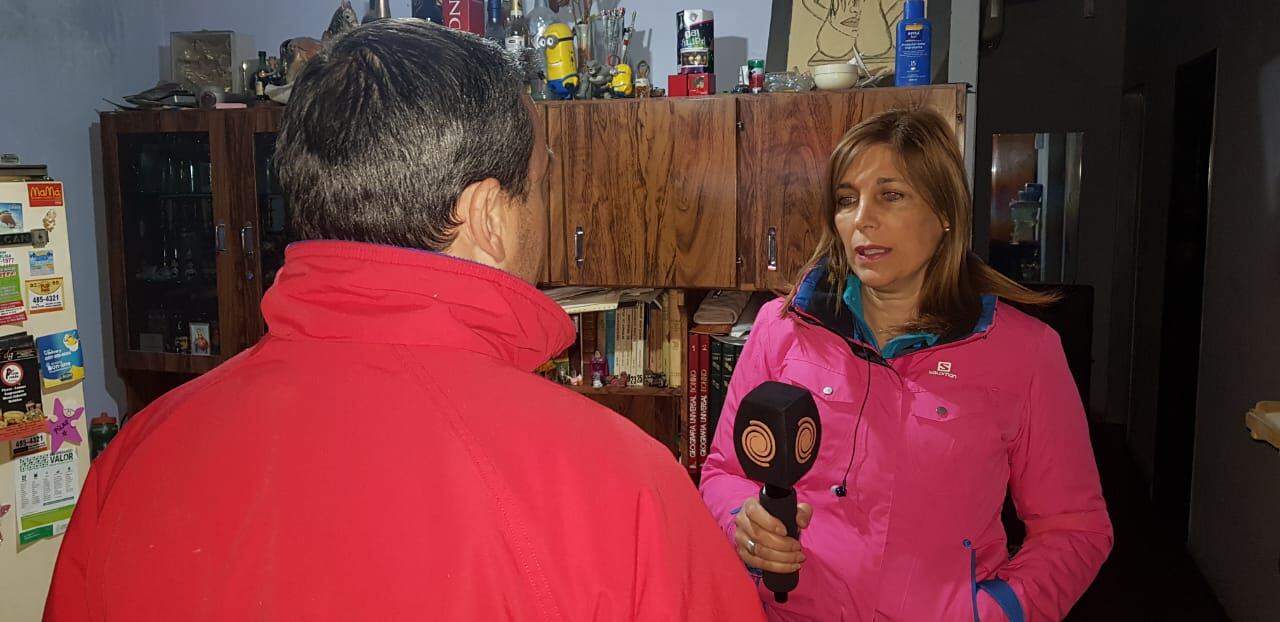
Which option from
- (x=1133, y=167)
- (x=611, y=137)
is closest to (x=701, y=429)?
(x=611, y=137)

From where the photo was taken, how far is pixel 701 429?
8.73ft

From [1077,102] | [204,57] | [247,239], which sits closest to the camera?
[247,239]

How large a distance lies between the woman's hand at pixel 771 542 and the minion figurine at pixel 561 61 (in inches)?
64.5

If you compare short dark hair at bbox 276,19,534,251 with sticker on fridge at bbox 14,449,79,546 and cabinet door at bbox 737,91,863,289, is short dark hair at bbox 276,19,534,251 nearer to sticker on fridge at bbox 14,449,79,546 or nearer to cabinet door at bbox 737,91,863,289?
cabinet door at bbox 737,91,863,289

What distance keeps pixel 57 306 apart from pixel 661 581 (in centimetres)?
260

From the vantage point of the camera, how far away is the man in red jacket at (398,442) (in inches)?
23.8

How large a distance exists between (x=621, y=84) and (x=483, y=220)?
6.31 feet

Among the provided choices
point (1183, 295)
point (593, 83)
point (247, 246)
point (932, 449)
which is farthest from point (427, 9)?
point (1183, 295)

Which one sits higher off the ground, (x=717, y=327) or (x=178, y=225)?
(x=178, y=225)

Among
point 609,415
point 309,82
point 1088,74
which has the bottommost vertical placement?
point 609,415

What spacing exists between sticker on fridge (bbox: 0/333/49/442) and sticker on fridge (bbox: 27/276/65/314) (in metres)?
0.09

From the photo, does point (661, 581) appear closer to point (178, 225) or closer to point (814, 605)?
point (814, 605)

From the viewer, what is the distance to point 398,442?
62cm

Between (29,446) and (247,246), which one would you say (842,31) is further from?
(29,446)
